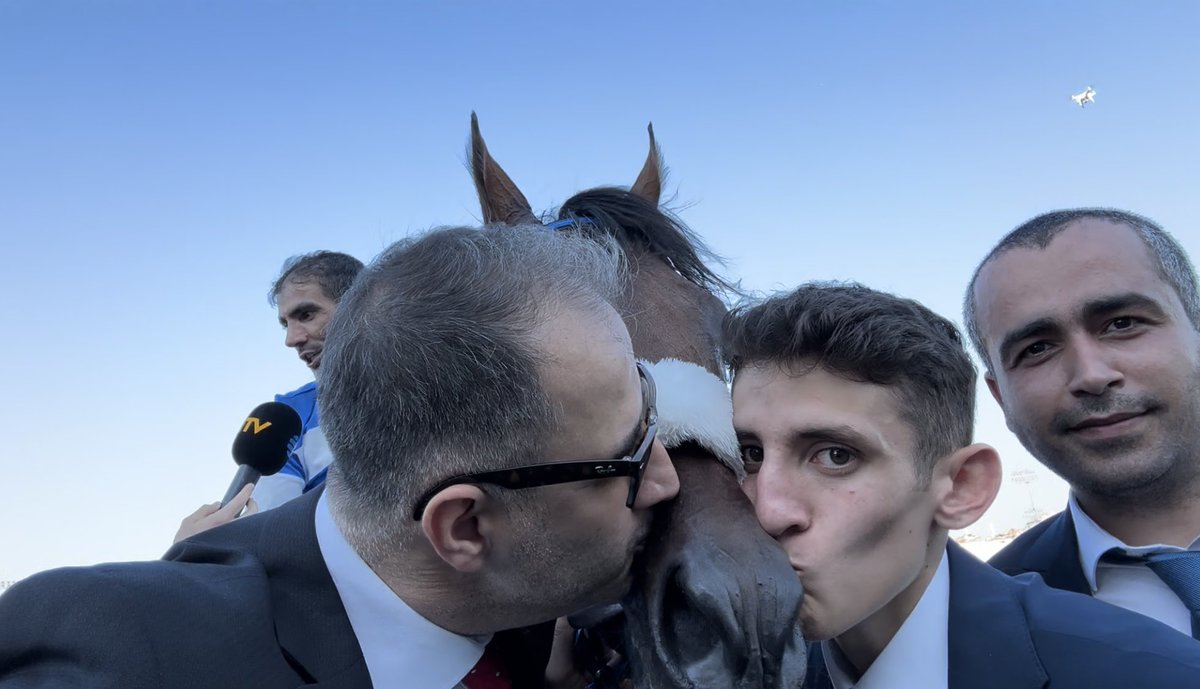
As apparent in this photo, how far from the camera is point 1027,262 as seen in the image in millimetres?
2797

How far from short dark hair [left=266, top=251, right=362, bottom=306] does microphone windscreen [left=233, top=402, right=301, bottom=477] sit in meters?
1.47

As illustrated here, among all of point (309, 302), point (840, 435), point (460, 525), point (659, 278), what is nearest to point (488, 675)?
point (460, 525)

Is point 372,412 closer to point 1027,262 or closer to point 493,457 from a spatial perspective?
point 493,457

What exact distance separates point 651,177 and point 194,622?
323 centimetres

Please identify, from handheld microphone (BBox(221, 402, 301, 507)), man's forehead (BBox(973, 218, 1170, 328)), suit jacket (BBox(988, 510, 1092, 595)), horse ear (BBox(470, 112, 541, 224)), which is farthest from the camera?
horse ear (BBox(470, 112, 541, 224))

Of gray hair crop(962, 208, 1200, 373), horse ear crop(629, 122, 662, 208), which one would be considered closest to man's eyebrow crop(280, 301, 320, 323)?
horse ear crop(629, 122, 662, 208)

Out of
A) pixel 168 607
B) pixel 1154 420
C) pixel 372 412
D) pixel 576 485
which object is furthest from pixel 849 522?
pixel 168 607

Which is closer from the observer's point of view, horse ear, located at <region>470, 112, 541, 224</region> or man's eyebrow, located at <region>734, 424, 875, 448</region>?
man's eyebrow, located at <region>734, 424, 875, 448</region>

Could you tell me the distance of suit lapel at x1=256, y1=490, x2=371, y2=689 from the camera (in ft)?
5.52

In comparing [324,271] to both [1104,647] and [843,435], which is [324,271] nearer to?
[843,435]

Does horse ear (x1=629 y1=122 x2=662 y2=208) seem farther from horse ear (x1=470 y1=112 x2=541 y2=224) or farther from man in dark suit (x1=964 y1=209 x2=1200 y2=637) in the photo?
man in dark suit (x1=964 y1=209 x2=1200 y2=637)

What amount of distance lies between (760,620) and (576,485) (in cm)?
49

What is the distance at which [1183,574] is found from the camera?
240cm

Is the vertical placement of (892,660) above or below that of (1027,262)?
below
